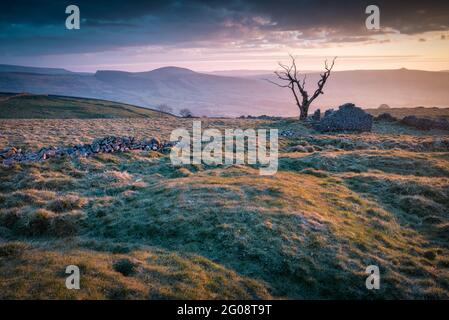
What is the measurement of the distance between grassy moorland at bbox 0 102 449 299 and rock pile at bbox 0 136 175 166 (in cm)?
127

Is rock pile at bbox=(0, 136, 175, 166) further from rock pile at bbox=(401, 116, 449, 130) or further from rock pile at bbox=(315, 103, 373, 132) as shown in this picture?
rock pile at bbox=(401, 116, 449, 130)

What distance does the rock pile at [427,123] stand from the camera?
1526 inches

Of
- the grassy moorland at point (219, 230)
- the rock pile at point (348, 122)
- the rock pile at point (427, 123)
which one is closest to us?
the grassy moorland at point (219, 230)

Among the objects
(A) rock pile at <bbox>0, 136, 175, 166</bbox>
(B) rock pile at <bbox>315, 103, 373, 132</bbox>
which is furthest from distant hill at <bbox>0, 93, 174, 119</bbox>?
(B) rock pile at <bbox>315, 103, 373, 132</bbox>

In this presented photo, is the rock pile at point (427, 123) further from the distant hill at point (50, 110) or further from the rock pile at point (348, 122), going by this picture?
the distant hill at point (50, 110)

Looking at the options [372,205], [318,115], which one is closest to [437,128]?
[318,115]

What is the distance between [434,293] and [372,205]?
622 centimetres

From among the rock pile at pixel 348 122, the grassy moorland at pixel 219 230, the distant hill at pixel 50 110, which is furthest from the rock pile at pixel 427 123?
the distant hill at pixel 50 110

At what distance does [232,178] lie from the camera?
17.8 meters

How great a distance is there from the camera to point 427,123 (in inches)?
1565

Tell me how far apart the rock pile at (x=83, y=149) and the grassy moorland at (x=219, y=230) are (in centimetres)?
127

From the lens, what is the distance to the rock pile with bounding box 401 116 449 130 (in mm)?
38769

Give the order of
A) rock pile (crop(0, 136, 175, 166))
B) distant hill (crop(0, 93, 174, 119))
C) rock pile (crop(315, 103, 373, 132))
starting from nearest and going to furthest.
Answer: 1. rock pile (crop(0, 136, 175, 166))
2. rock pile (crop(315, 103, 373, 132))
3. distant hill (crop(0, 93, 174, 119))
